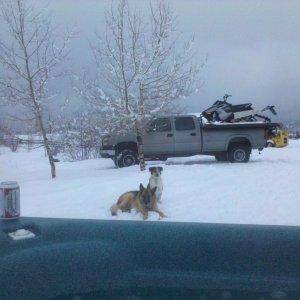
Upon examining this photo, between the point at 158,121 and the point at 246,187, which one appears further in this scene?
the point at 158,121

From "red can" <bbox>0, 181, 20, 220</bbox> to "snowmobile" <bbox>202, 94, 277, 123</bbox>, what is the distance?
1643 centimetres

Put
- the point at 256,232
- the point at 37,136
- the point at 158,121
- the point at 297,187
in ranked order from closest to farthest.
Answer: the point at 256,232
the point at 297,187
the point at 158,121
the point at 37,136

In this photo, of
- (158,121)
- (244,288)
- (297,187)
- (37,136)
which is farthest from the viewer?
(37,136)

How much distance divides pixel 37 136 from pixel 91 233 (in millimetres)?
16757

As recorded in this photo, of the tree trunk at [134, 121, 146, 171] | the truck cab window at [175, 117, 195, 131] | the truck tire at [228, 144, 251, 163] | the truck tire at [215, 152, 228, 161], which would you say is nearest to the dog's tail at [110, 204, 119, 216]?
the tree trunk at [134, 121, 146, 171]

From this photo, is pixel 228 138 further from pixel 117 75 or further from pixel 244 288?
pixel 244 288

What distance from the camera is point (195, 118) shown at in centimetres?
1736

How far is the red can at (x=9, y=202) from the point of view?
10.2ft

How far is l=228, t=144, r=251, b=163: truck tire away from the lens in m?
17.3

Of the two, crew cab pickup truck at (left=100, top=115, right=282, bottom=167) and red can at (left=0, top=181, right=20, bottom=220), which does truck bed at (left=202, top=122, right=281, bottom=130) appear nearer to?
crew cab pickup truck at (left=100, top=115, right=282, bottom=167)

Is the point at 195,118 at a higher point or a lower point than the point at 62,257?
higher

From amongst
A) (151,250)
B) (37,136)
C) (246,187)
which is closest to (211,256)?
(151,250)

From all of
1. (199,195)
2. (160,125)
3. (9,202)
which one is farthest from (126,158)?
(9,202)

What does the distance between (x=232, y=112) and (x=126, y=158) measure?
15.9 feet
